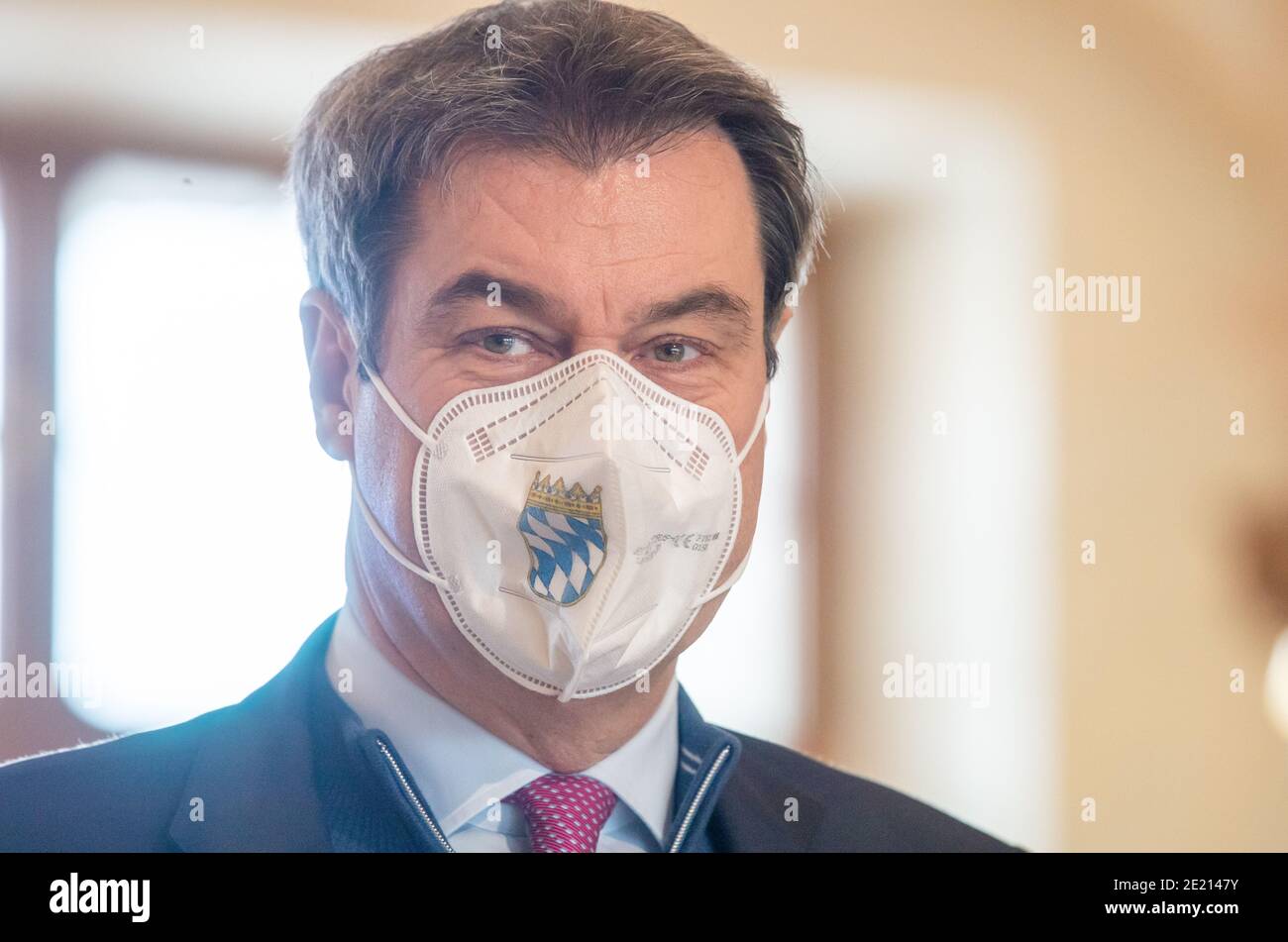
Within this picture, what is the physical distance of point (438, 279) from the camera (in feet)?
5.45

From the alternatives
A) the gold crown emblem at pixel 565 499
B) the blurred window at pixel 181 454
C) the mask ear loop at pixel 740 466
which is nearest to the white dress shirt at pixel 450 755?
the blurred window at pixel 181 454

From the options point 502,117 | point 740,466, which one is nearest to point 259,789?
point 740,466

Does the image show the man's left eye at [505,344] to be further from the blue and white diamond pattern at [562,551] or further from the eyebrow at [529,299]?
the blue and white diamond pattern at [562,551]

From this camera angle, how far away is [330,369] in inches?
67.9

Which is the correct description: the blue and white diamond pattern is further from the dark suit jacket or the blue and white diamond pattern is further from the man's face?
the dark suit jacket

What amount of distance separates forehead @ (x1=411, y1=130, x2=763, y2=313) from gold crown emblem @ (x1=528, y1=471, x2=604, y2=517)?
25 cm

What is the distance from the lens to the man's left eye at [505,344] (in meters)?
1.65

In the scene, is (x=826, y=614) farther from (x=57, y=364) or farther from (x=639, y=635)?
(x=57, y=364)

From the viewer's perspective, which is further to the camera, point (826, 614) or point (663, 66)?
point (826, 614)

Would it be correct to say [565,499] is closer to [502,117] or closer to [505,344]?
[505,344]

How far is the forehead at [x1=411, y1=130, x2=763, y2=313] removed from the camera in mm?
1643

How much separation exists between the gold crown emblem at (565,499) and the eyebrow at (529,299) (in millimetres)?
218
